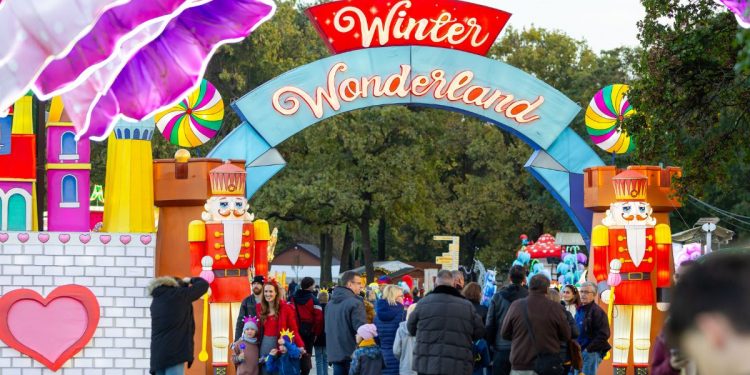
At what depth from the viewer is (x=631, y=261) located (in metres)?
18.0

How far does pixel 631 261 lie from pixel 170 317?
8335 mm

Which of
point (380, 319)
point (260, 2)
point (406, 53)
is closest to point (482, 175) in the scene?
point (406, 53)

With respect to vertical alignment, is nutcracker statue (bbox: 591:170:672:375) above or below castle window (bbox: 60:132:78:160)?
below

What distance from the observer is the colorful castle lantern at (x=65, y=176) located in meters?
16.3

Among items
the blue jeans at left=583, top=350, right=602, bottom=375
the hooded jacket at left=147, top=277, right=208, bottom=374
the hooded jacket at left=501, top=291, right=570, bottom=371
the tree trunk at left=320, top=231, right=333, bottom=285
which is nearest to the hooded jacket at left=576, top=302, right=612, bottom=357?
the blue jeans at left=583, top=350, right=602, bottom=375

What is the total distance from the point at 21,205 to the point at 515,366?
8.17 m

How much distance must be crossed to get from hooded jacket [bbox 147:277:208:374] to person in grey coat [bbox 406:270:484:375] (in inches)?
95.9

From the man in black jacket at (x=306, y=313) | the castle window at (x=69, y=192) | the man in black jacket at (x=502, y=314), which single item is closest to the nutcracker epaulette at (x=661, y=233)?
the man in black jacket at (x=306, y=313)

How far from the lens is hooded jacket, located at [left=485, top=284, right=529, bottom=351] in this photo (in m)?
12.1

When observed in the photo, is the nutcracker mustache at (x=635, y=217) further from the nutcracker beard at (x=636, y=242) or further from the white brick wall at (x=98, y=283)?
the white brick wall at (x=98, y=283)

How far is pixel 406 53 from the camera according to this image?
1912 cm

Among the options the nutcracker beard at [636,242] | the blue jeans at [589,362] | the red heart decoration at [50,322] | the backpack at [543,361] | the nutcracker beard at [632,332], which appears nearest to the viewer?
the backpack at [543,361]

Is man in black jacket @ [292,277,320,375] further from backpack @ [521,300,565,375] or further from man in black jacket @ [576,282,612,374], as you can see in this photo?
backpack @ [521,300,565,375]

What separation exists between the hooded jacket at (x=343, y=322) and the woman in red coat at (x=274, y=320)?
1.16 feet
